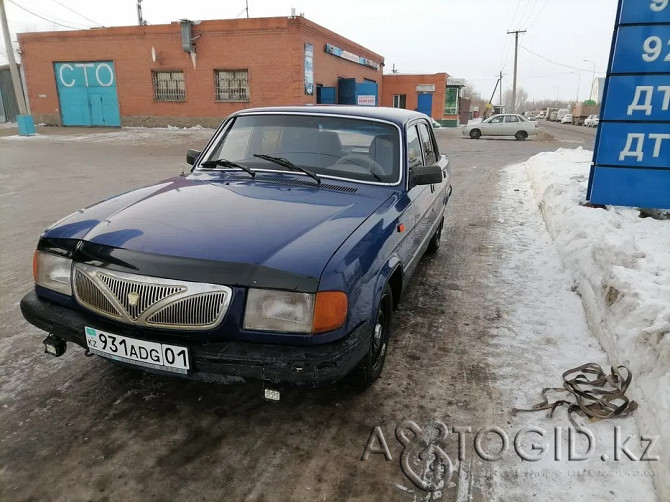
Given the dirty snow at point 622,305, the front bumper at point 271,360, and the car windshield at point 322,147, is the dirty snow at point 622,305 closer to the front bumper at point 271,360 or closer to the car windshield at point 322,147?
the front bumper at point 271,360

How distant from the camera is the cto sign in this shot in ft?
16.8

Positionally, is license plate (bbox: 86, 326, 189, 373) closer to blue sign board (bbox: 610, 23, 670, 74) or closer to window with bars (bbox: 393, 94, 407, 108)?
blue sign board (bbox: 610, 23, 670, 74)

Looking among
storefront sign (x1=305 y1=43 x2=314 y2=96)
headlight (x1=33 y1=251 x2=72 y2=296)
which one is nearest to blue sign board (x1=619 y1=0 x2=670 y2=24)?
headlight (x1=33 y1=251 x2=72 y2=296)

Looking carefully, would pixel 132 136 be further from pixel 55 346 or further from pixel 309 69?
pixel 55 346

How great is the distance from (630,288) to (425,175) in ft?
5.28

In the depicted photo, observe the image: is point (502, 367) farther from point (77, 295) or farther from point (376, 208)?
point (77, 295)

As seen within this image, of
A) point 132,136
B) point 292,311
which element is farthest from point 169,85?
point 292,311

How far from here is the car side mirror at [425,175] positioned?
135 inches

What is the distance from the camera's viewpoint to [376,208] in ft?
9.55

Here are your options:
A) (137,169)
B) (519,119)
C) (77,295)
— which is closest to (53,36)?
(137,169)

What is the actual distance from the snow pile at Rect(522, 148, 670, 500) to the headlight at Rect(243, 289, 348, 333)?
157 cm

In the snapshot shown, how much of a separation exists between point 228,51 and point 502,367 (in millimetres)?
23573

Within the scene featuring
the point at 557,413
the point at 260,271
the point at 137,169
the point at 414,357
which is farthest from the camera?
the point at 137,169

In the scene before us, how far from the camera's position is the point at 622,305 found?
10.4 feet
